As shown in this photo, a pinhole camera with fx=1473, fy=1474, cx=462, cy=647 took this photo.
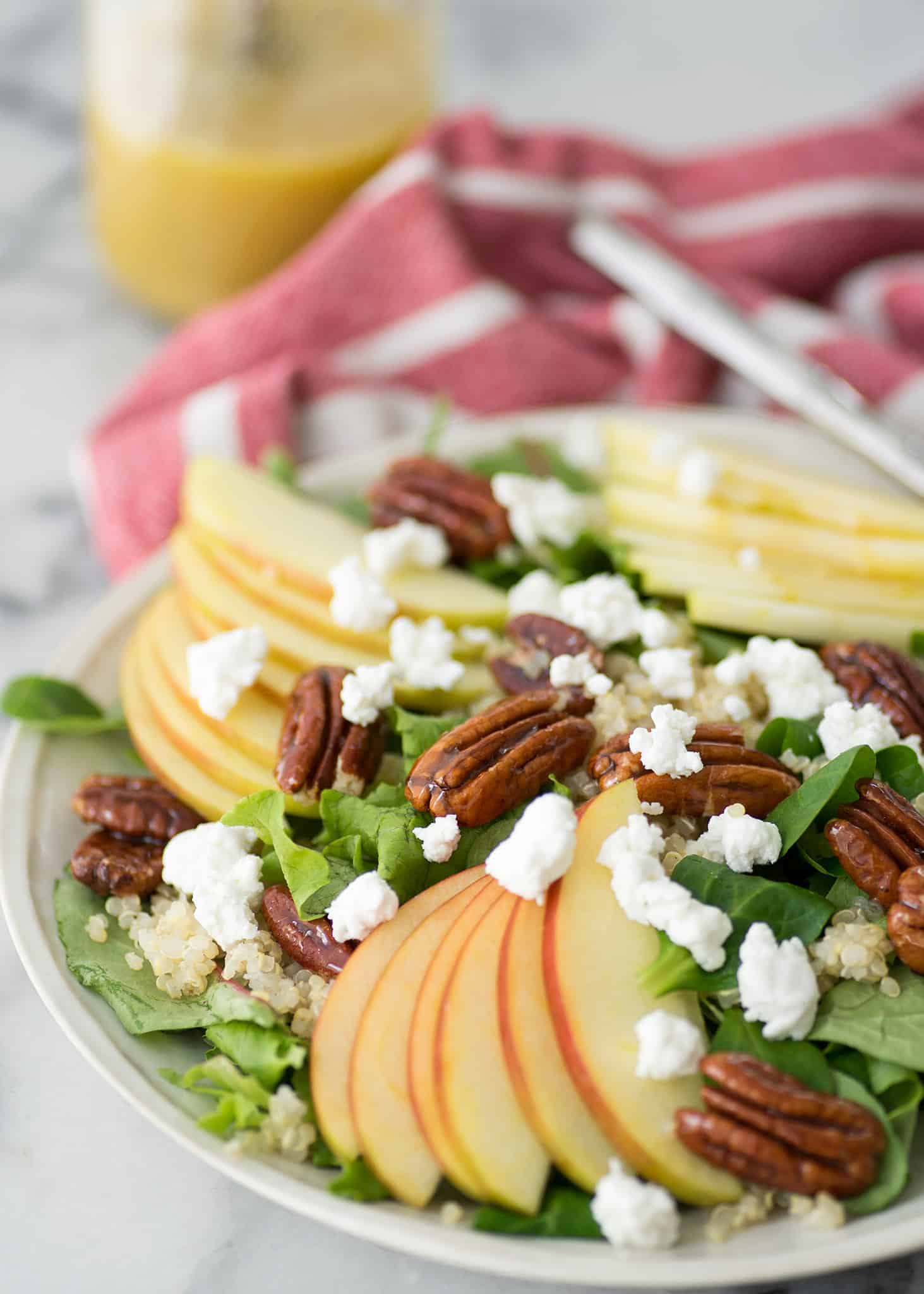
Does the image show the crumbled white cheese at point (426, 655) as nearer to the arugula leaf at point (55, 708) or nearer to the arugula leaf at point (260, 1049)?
the arugula leaf at point (55, 708)

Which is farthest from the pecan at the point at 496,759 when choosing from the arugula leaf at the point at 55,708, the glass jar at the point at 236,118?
the glass jar at the point at 236,118

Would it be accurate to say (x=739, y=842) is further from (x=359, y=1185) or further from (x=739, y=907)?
(x=359, y=1185)

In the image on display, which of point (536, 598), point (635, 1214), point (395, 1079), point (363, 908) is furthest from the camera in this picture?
point (536, 598)

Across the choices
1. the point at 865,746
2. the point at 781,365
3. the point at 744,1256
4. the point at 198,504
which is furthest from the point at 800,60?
the point at 744,1256

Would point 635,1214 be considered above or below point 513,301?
below

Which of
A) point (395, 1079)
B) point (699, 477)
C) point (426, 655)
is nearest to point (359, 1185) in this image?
point (395, 1079)

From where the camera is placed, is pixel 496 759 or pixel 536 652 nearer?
pixel 496 759

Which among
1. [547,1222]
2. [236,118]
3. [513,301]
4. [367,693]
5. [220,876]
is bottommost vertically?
[547,1222]
